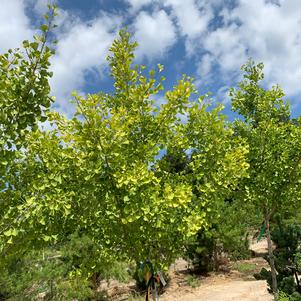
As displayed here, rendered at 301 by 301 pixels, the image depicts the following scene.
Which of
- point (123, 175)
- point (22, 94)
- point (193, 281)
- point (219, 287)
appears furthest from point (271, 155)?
point (193, 281)

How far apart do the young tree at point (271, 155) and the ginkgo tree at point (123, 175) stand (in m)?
2.35

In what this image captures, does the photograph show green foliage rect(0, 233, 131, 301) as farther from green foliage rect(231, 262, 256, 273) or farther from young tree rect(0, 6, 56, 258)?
green foliage rect(231, 262, 256, 273)

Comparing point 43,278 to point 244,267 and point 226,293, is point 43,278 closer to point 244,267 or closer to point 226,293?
point 226,293

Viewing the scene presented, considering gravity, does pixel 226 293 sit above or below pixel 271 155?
below

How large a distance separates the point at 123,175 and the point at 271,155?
473cm

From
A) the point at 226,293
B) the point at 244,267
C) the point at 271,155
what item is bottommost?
the point at 226,293

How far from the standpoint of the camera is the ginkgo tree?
4.30 m

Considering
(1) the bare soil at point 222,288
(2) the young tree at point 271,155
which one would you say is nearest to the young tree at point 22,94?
(2) the young tree at point 271,155

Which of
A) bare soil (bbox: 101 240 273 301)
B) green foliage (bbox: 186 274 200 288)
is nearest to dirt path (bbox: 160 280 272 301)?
bare soil (bbox: 101 240 273 301)

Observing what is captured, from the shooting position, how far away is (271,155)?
26.2ft

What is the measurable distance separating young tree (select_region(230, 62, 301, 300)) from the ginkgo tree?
2351 mm

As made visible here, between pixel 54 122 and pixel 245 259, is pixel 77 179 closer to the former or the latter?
pixel 54 122

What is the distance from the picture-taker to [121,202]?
4703 mm

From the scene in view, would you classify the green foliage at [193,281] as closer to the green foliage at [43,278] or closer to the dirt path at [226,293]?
the dirt path at [226,293]
